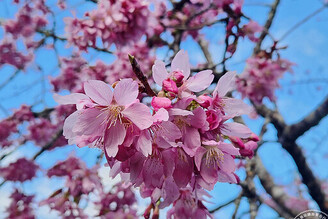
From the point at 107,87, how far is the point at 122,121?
0.10 metres

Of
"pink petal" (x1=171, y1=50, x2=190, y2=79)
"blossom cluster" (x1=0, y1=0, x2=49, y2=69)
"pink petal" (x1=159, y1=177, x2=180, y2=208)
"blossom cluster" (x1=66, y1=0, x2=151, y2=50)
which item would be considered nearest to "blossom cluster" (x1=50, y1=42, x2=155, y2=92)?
"blossom cluster" (x1=66, y1=0, x2=151, y2=50)

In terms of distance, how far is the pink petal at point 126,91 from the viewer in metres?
0.76

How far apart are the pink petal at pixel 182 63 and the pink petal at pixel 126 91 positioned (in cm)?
18

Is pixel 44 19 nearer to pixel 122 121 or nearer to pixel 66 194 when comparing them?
pixel 66 194

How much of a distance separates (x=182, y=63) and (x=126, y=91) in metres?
0.22

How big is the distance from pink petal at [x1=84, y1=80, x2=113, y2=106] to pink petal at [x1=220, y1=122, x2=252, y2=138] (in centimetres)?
33

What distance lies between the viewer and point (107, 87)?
0.78 m

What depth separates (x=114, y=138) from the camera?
76cm

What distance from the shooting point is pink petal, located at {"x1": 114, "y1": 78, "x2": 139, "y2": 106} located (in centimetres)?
76

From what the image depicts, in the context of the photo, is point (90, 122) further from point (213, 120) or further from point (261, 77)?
point (261, 77)

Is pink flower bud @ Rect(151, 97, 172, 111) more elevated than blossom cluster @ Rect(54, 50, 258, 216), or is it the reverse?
pink flower bud @ Rect(151, 97, 172, 111)

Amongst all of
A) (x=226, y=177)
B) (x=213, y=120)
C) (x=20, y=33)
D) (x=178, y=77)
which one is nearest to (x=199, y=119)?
(x=213, y=120)

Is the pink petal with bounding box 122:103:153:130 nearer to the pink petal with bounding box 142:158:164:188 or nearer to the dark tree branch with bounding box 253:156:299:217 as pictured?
the pink petal with bounding box 142:158:164:188

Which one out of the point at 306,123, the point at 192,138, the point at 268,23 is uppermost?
the point at 192,138
